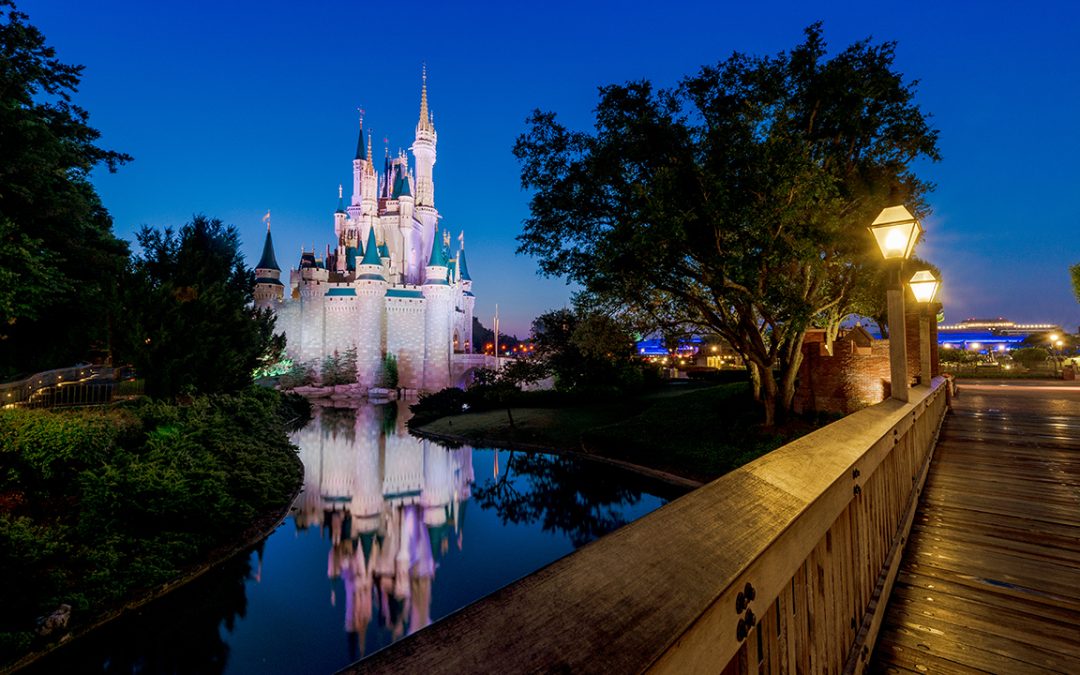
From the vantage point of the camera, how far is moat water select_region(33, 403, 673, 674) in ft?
29.9

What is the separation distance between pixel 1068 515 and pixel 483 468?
19416 millimetres

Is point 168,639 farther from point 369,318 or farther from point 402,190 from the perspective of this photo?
point 402,190

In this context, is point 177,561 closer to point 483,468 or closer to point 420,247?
point 483,468

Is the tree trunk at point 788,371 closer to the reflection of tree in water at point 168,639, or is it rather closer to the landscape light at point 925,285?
the landscape light at point 925,285

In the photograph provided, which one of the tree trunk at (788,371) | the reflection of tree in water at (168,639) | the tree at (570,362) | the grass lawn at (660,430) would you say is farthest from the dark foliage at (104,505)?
the tree at (570,362)

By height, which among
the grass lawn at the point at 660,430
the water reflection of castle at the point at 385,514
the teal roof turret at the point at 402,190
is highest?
the teal roof turret at the point at 402,190

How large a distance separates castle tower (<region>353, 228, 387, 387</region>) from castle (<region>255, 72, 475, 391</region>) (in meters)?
0.12

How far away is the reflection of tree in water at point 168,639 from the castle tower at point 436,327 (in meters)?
55.6

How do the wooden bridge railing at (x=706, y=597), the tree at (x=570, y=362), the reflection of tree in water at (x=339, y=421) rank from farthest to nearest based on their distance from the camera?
the reflection of tree in water at (x=339, y=421)
the tree at (x=570, y=362)
the wooden bridge railing at (x=706, y=597)

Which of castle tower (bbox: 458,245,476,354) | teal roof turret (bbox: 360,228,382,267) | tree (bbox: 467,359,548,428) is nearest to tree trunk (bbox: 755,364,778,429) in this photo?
tree (bbox: 467,359,548,428)

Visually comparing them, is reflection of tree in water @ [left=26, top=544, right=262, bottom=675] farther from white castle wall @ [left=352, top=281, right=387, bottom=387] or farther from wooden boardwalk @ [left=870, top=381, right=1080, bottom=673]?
white castle wall @ [left=352, top=281, right=387, bottom=387]

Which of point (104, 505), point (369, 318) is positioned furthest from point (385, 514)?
point (369, 318)

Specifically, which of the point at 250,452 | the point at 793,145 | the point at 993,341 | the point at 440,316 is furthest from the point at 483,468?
the point at 993,341

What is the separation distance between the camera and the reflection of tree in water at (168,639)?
8.07 meters
